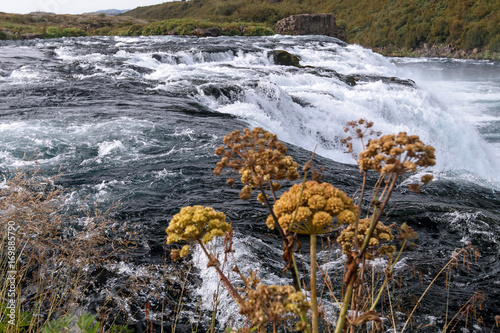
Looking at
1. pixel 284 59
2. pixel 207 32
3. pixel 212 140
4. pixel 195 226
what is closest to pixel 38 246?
pixel 195 226

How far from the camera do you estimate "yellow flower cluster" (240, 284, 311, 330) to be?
2.98ft

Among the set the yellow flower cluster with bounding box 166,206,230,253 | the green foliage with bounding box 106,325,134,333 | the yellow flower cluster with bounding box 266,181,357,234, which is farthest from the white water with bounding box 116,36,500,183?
the yellow flower cluster with bounding box 166,206,230,253

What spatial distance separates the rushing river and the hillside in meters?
48.7

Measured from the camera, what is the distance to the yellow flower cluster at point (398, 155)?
1.00m

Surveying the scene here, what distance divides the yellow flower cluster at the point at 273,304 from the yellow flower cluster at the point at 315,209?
0.18m

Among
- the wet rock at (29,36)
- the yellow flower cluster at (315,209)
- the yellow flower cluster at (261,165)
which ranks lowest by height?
the yellow flower cluster at (315,209)

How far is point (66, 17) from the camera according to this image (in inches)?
2032

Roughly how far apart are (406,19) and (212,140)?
9138 cm

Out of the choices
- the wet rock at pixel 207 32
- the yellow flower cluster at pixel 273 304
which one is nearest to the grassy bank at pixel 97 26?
the wet rock at pixel 207 32

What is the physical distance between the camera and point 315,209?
3.56ft

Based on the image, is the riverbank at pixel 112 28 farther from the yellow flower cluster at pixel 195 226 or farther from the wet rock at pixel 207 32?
the yellow flower cluster at pixel 195 226

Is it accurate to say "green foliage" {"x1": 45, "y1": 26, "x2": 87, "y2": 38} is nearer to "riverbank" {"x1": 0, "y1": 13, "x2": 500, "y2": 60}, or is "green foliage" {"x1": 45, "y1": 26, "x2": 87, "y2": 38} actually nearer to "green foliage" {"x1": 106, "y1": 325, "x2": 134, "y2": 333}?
"riverbank" {"x1": 0, "y1": 13, "x2": 500, "y2": 60}

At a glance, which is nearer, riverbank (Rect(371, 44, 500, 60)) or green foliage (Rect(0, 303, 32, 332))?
green foliage (Rect(0, 303, 32, 332))

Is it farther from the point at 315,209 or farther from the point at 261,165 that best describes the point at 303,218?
the point at 261,165
